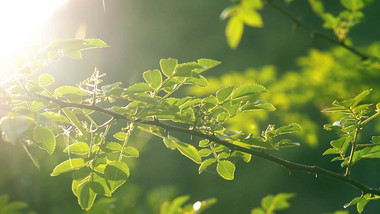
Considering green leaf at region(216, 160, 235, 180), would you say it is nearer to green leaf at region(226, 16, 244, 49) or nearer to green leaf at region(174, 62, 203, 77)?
green leaf at region(174, 62, 203, 77)

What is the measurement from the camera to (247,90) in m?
0.92

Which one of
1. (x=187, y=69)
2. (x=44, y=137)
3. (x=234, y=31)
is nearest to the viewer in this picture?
(x=234, y=31)

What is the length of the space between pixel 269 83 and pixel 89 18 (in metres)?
4.01

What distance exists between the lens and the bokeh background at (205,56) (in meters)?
5.35

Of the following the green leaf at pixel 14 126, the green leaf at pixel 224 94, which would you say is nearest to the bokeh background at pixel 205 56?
the green leaf at pixel 224 94

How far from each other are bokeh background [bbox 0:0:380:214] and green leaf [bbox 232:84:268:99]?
3.98m

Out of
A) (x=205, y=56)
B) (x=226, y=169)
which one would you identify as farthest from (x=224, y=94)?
(x=205, y=56)

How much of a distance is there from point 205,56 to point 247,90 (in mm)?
5076

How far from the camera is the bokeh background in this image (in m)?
5.35

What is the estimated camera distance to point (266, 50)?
617 centimetres

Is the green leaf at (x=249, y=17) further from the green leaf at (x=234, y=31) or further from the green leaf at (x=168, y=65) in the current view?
the green leaf at (x=168, y=65)

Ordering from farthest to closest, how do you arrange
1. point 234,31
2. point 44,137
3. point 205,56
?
point 205,56 < point 44,137 < point 234,31

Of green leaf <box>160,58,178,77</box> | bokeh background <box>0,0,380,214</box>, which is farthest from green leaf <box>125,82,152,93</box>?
bokeh background <box>0,0,380,214</box>

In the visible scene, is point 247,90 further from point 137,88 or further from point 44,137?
point 44,137
